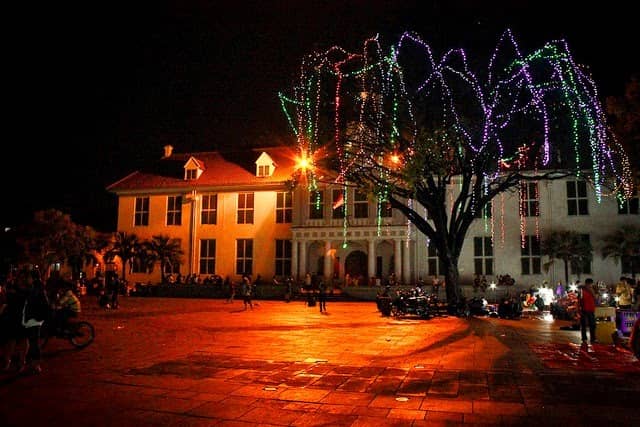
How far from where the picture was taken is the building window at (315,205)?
115 ft

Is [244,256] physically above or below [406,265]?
above

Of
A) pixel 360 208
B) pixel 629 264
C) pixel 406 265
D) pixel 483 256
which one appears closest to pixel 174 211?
pixel 360 208

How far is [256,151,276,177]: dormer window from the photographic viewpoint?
37.0 metres

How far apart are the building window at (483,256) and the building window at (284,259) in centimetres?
1250

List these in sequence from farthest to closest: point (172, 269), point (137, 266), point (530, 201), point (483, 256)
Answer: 1. point (137, 266)
2. point (172, 269)
3. point (483, 256)
4. point (530, 201)

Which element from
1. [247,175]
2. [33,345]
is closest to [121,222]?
[247,175]

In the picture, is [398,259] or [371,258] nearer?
[398,259]

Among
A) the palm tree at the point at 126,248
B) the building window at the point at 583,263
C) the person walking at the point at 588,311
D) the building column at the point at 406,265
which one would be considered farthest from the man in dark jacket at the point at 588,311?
the palm tree at the point at 126,248

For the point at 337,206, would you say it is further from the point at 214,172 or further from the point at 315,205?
the point at 214,172

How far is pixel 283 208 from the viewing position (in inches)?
1427

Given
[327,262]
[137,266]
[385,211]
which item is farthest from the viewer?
[137,266]

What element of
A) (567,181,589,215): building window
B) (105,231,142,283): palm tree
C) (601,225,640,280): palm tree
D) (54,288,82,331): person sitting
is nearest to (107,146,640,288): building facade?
(567,181,589,215): building window

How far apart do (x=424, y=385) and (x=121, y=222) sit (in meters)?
36.6

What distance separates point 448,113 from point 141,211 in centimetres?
2879
